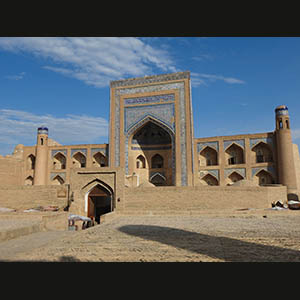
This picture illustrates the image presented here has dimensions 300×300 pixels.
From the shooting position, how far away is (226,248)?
4.86m

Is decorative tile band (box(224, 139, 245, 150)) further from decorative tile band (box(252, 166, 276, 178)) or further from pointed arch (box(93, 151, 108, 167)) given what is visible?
pointed arch (box(93, 151, 108, 167))

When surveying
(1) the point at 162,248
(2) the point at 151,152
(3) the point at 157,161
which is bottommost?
(1) the point at 162,248

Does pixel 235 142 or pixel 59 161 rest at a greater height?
pixel 235 142

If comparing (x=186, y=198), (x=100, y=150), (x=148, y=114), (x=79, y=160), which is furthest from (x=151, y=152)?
(x=186, y=198)

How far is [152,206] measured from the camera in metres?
14.3

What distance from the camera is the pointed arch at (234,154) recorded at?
22530 millimetres

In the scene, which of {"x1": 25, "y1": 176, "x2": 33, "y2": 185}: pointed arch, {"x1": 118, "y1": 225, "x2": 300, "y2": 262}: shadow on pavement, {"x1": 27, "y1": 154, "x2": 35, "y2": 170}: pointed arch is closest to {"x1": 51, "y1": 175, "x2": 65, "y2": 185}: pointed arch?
{"x1": 25, "y1": 176, "x2": 33, "y2": 185}: pointed arch

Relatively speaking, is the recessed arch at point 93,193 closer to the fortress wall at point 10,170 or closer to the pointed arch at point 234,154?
the pointed arch at point 234,154

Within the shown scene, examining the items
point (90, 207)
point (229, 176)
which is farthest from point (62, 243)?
point (229, 176)

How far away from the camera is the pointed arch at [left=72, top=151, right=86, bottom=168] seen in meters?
26.2

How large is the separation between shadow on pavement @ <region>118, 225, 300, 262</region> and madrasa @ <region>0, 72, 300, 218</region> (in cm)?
824

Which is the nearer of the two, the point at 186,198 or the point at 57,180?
the point at 186,198

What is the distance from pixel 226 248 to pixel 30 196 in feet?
45.0

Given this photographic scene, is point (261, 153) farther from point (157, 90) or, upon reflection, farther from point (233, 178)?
point (157, 90)
